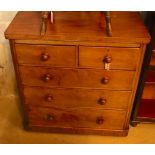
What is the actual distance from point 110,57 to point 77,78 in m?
0.25

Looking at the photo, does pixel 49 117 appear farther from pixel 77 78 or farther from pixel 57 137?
A: pixel 77 78

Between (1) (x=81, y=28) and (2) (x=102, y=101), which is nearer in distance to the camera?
(1) (x=81, y=28)

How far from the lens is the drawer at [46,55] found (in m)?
1.19

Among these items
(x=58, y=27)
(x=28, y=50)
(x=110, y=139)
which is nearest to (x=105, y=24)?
(x=58, y=27)

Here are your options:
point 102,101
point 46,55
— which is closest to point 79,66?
point 46,55

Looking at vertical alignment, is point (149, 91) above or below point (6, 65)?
below

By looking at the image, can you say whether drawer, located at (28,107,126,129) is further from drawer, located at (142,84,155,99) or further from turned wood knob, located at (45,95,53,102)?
drawer, located at (142,84,155,99)

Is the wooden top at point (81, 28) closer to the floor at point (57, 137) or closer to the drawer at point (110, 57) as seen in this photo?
the drawer at point (110, 57)

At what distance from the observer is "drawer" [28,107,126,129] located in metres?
1.50

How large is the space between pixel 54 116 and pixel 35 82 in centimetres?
33

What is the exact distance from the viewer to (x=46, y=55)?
3.93 ft

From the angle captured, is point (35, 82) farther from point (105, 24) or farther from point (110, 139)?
point (110, 139)

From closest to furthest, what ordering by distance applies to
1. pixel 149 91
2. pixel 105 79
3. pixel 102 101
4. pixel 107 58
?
pixel 107 58 → pixel 105 79 → pixel 102 101 → pixel 149 91

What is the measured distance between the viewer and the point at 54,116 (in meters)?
1.55
